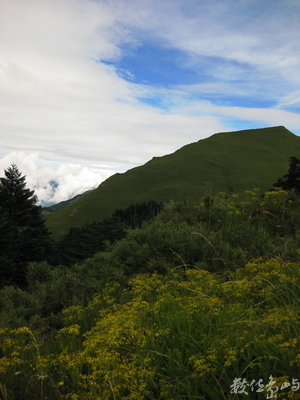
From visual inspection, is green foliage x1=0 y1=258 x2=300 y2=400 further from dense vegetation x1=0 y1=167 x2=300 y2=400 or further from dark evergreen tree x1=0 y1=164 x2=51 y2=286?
dark evergreen tree x1=0 y1=164 x2=51 y2=286

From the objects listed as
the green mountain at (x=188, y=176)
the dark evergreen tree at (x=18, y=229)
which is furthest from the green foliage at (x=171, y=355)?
the green mountain at (x=188, y=176)

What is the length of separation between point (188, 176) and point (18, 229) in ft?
380

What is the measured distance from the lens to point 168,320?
3250 mm

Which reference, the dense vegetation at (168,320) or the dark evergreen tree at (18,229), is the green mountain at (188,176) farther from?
the dense vegetation at (168,320)

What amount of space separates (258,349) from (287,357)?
27 cm

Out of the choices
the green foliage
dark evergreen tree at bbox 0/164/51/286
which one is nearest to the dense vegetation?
the green foliage

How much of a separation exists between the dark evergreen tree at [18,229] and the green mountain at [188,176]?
67585 mm

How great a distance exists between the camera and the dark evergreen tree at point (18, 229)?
4306cm

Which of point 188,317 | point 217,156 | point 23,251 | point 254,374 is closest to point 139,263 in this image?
point 188,317

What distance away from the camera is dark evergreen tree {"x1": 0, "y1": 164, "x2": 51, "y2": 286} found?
A: 1695 inches

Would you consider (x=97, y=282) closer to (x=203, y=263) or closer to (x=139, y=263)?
(x=139, y=263)

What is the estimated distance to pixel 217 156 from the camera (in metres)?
179

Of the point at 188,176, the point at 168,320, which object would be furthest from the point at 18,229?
the point at 188,176

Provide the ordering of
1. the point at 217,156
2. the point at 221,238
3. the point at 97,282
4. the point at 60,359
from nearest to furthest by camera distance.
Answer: the point at 60,359, the point at 97,282, the point at 221,238, the point at 217,156
